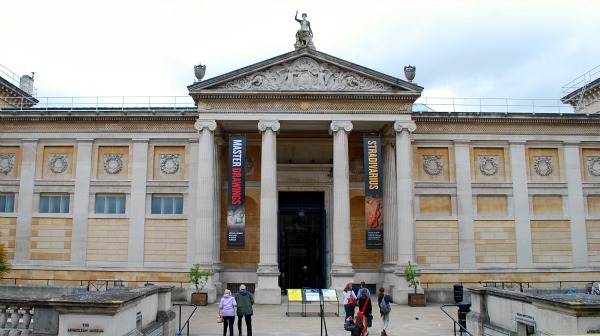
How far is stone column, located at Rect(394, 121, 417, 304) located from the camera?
90.7ft

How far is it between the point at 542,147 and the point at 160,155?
69.5 feet

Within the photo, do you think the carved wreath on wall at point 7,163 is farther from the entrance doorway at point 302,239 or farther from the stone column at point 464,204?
the stone column at point 464,204

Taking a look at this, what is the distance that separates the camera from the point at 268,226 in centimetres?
2777

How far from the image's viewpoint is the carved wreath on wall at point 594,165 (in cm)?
3172

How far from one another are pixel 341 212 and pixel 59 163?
51.7 feet

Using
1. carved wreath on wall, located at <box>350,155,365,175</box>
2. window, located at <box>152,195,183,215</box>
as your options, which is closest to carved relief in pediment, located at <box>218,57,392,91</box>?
carved wreath on wall, located at <box>350,155,365,175</box>

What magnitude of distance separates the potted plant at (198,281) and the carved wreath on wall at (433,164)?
13.0 m

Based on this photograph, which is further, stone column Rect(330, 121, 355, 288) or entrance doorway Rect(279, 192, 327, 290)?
entrance doorway Rect(279, 192, 327, 290)

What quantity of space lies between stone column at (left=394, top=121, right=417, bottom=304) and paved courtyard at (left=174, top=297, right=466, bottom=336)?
5.85 ft

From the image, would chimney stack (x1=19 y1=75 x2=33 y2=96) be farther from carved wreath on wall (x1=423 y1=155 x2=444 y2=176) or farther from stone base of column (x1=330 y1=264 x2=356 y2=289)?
carved wreath on wall (x1=423 y1=155 x2=444 y2=176)

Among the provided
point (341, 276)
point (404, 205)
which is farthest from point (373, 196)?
point (341, 276)

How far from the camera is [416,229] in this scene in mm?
30422

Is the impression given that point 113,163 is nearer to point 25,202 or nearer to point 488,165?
point 25,202

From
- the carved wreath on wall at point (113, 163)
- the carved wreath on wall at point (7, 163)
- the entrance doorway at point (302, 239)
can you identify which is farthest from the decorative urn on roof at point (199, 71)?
the carved wreath on wall at point (7, 163)
